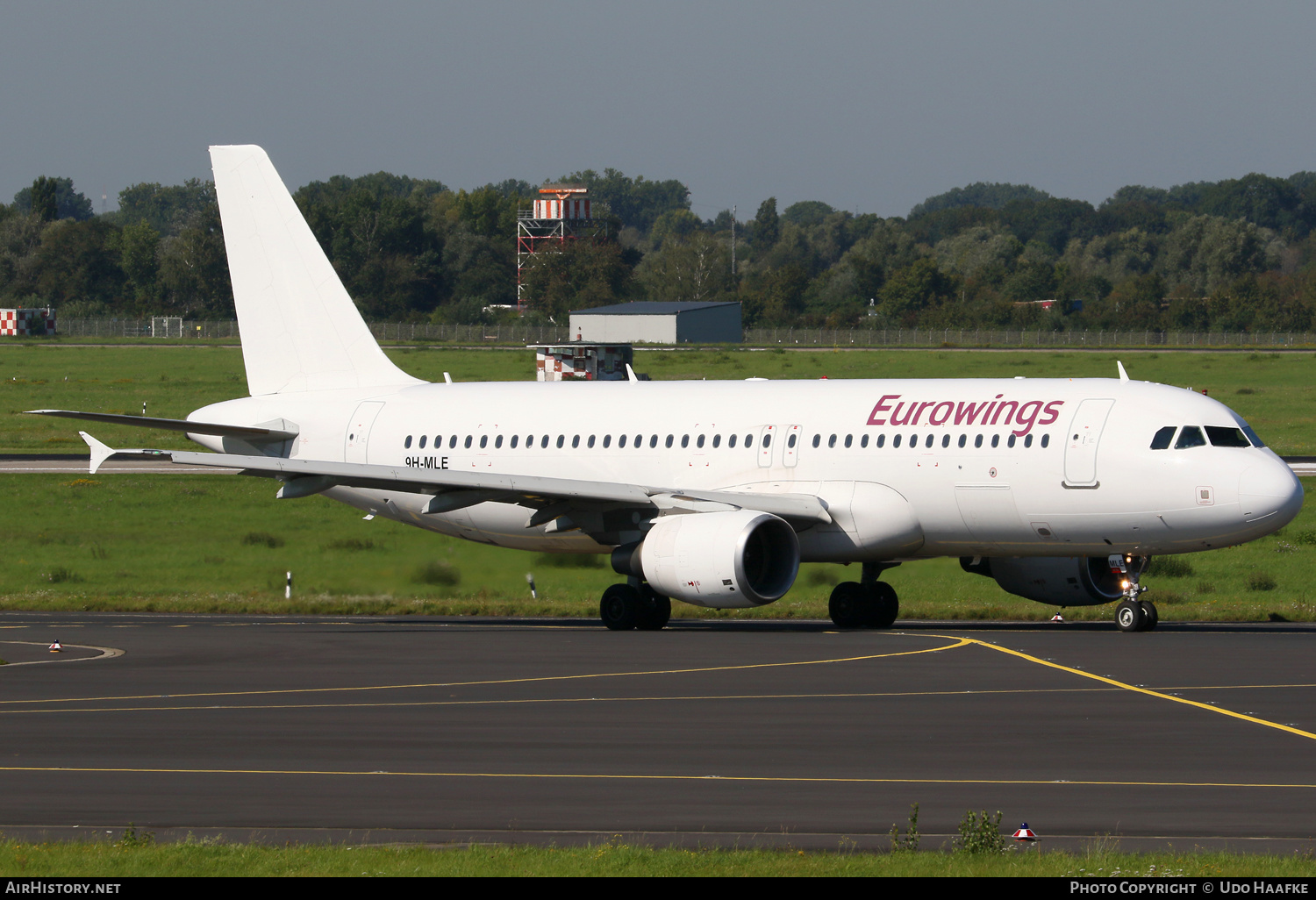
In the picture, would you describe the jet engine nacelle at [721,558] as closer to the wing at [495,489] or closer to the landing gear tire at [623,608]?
the wing at [495,489]

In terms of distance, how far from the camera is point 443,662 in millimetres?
29281

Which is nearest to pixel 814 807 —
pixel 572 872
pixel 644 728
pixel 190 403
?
pixel 572 872

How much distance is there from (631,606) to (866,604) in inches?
184

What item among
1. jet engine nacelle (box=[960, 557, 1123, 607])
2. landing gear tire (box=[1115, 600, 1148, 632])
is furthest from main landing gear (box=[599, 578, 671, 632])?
landing gear tire (box=[1115, 600, 1148, 632])

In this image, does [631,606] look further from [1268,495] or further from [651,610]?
[1268,495]

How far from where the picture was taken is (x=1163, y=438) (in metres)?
32.2

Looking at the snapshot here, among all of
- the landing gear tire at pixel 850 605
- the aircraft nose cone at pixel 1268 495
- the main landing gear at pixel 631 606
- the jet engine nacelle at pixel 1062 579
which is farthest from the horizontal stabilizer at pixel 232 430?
the aircraft nose cone at pixel 1268 495

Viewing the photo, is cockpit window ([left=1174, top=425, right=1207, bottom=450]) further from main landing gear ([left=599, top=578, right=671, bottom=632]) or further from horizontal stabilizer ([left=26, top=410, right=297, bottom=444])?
horizontal stabilizer ([left=26, top=410, right=297, bottom=444])

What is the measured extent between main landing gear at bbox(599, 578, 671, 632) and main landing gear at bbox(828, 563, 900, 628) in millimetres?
3479

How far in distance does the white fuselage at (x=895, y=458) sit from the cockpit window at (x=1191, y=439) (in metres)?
0.10

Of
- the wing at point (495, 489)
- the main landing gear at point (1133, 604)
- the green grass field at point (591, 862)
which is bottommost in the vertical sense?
the main landing gear at point (1133, 604)

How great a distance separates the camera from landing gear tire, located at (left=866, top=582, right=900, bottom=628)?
35.3 metres

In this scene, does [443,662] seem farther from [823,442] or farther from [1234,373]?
[1234,373]

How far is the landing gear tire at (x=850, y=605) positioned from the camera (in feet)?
116
